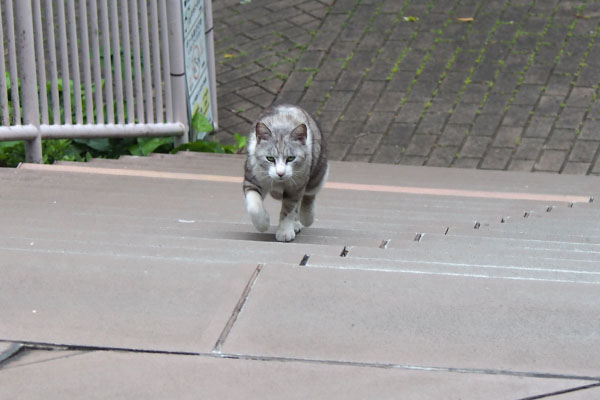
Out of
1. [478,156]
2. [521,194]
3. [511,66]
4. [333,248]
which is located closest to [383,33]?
[511,66]

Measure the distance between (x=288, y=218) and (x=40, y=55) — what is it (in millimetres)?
2755

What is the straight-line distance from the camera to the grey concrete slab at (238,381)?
243 cm

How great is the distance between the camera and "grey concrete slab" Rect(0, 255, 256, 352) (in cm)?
274

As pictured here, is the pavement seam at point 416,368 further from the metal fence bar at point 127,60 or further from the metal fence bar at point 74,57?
the metal fence bar at point 127,60

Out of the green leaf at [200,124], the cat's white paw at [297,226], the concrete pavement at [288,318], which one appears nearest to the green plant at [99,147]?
the green leaf at [200,124]

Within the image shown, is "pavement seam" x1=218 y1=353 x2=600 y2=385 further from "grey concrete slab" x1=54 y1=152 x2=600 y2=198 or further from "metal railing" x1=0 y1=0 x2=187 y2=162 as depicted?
"grey concrete slab" x1=54 y1=152 x2=600 y2=198

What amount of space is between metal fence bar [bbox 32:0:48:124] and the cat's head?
2.57 m

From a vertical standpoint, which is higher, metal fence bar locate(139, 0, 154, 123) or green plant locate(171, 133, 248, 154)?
metal fence bar locate(139, 0, 154, 123)

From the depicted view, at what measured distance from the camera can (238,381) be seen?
A: 2500mm

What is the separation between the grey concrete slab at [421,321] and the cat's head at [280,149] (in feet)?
4.60

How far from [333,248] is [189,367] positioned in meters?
1.25

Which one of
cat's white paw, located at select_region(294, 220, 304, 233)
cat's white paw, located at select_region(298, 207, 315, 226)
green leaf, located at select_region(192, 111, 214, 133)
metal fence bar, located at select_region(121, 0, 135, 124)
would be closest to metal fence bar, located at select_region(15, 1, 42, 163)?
metal fence bar, located at select_region(121, 0, 135, 124)

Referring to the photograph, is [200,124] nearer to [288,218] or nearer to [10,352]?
[288,218]

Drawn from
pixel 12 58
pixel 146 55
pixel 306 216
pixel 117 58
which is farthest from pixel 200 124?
pixel 306 216
